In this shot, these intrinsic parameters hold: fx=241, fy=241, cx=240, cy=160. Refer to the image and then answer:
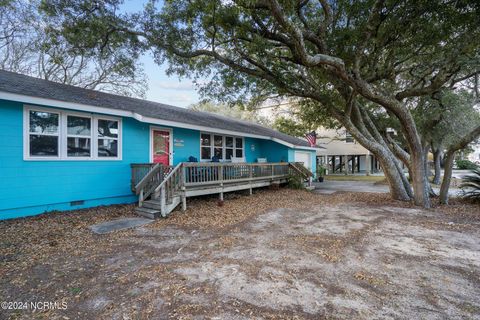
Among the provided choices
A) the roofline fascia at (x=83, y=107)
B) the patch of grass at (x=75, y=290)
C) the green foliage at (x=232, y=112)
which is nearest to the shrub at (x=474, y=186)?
the roofline fascia at (x=83, y=107)

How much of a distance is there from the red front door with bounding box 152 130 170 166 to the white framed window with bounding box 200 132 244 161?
187cm

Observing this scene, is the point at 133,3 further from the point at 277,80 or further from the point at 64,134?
the point at 277,80

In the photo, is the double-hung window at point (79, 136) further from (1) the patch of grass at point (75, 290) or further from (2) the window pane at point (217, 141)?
(2) the window pane at point (217, 141)

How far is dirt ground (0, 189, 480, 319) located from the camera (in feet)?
8.49

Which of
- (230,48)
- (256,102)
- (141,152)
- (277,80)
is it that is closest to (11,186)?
(141,152)

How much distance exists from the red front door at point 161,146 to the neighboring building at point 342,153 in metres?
17.2

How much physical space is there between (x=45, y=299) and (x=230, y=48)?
912cm

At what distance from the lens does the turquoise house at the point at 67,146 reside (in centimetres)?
610

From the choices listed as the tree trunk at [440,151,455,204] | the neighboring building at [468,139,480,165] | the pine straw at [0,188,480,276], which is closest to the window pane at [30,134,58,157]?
the pine straw at [0,188,480,276]

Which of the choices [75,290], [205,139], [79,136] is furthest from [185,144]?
[75,290]

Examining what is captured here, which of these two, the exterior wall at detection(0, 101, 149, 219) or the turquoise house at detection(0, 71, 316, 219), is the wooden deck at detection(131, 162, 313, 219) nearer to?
the exterior wall at detection(0, 101, 149, 219)

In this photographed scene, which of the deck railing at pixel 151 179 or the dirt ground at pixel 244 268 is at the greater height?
the deck railing at pixel 151 179

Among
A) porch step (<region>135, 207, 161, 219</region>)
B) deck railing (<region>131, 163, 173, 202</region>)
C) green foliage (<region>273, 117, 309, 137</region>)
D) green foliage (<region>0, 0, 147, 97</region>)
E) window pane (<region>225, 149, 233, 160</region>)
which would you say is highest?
green foliage (<region>0, 0, 147, 97</region>)

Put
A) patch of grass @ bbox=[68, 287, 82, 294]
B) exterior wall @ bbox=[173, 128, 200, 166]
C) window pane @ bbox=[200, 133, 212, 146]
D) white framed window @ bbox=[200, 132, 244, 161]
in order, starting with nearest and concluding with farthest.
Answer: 1. patch of grass @ bbox=[68, 287, 82, 294]
2. exterior wall @ bbox=[173, 128, 200, 166]
3. window pane @ bbox=[200, 133, 212, 146]
4. white framed window @ bbox=[200, 132, 244, 161]
